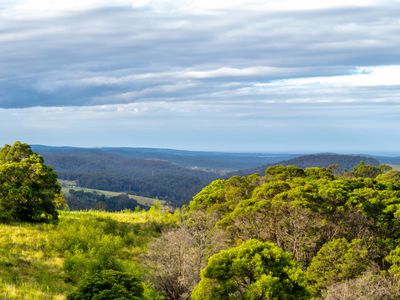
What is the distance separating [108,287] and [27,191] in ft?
65.3

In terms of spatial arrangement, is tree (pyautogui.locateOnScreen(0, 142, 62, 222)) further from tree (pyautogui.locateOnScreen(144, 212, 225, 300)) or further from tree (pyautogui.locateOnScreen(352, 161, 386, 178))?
tree (pyautogui.locateOnScreen(352, 161, 386, 178))

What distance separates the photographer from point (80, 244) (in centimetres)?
3641

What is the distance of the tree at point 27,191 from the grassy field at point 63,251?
67.2 inches

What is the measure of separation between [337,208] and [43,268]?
19.6 meters

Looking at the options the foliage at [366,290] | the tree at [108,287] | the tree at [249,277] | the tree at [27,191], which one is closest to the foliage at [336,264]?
the foliage at [366,290]

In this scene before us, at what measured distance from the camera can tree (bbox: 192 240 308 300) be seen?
2114 cm

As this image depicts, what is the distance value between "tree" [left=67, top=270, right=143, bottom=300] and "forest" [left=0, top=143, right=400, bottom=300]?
5 centimetres

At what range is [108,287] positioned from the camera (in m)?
22.1

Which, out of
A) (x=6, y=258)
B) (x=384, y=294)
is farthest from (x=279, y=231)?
(x=6, y=258)

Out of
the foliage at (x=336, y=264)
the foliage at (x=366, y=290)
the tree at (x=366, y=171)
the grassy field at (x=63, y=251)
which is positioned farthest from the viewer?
the tree at (x=366, y=171)

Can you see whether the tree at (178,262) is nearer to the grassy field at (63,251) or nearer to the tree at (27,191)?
the grassy field at (63,251)

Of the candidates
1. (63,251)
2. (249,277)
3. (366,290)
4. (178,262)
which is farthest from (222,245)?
(63,251)

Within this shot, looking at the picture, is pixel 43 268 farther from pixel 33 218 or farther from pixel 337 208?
pixel 337 208

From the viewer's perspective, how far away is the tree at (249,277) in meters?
21.1
